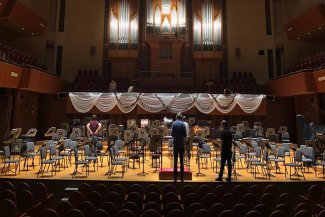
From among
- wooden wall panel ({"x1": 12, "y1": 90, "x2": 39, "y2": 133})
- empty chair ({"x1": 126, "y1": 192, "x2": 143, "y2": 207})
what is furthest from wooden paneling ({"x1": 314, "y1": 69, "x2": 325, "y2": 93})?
wooden wall panel ({"x1": 12, "y1": 90, "x2": 39, "y2": 133})

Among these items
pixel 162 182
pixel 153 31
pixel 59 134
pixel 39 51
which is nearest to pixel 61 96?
pixel 39 51

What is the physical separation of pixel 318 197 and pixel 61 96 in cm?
1307

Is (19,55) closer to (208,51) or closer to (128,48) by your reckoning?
(128,48)

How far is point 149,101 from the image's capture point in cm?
1274

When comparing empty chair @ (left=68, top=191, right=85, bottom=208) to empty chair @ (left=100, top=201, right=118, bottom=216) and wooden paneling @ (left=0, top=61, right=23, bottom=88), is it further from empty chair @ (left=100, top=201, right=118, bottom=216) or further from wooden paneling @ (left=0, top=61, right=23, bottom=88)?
wooden paneling @ (left=0, top=61, right=23, bottom=88)

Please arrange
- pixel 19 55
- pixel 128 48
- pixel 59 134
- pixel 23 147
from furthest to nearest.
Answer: pixel 128 48 → pixel 19 55 → pixel 59 134 → pixel 23 147

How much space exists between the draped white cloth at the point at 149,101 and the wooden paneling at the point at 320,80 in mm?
4059

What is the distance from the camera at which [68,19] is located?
630 inches

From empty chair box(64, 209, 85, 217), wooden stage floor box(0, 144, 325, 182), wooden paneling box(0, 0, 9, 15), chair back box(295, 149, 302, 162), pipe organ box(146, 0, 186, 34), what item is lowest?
wooden stage floor box(0, 144, 325, 182)

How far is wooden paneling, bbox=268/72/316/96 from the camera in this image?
1180cm

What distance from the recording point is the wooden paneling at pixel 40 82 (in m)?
11.5

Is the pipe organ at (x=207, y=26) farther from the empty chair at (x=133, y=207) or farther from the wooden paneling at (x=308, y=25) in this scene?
the empty chair at (x=133, y=207)

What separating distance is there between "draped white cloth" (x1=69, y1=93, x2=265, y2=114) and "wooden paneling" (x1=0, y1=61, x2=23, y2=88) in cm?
259

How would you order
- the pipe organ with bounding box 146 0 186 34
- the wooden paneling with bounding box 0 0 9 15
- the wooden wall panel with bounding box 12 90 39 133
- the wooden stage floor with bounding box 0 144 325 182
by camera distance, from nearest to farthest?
the wooden stage floor with bounding box 0 144 325 182, the wooden paneling with bounding box 0 0 9 15, the wooden wall panel with bounding box 12 90 39 133, the pipe organ with bounding box 146 0 186 34
